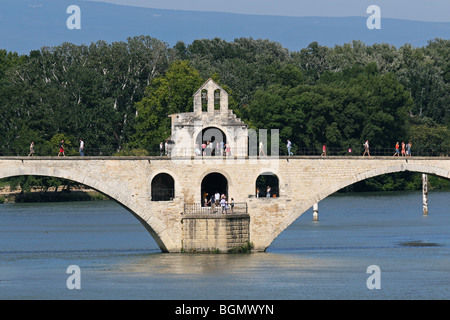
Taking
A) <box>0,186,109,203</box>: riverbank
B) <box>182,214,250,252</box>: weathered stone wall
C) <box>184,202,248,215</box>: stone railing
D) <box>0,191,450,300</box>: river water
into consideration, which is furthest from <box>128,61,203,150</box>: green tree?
<box>182,214,250,252</box>: weathered stone wall

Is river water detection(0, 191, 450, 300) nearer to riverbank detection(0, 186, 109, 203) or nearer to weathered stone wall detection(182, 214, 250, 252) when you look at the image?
weathered stone wall detection(182, 214, 250, 252)

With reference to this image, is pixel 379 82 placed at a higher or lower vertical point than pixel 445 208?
higher

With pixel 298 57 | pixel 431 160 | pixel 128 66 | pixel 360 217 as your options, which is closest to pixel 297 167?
pixel 431 160

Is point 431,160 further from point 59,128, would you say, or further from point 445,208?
point 59,128

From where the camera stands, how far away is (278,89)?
10331 cm

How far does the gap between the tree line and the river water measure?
1712 centimetres

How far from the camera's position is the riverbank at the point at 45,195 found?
99000mm

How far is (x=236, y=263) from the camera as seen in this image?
54969 mm

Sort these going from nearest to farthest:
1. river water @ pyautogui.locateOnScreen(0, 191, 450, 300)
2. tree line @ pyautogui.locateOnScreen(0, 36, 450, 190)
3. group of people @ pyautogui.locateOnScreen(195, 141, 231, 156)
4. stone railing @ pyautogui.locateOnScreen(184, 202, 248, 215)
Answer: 1. river water @ pyautogui.locateOnScreen(0, 191, 450, 300)
2. stone railing @ pyautogui.locateOnScreen(184, 202, 248, 215)
3. group of people @ pyautogui.locateOnScreen(195, 141, 231, 156)
4. tree line @ pyautogui.locateOnScreen(0, 36, 450, 190)

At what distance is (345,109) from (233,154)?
1766 inches

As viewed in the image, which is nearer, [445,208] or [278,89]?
[445,208]

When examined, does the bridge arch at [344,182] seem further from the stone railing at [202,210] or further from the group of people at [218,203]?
the stone railing at [202,210]

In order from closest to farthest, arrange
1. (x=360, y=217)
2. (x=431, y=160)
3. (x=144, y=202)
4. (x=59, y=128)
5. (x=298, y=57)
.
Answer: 1. (x=144, y=202)
2. (x=431, y=160)
3. (x=360, y=217)
4. (x=59, y=128)
5. (x=298, y=57)

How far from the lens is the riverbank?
99.0 metres
